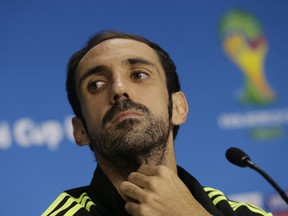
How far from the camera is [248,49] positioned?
88.0 inches

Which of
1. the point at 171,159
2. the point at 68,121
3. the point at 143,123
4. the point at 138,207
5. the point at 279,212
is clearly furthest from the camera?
the point at 279,212

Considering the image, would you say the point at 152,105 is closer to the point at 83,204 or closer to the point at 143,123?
the point at 143,123

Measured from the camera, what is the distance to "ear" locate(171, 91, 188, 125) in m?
1.27

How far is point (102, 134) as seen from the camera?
109cm

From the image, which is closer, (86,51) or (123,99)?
(123,99)

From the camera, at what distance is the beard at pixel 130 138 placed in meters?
1.05

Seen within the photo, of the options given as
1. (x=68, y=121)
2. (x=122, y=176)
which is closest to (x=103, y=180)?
(x=122, y=176)

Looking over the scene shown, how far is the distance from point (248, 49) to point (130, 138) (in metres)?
1.32

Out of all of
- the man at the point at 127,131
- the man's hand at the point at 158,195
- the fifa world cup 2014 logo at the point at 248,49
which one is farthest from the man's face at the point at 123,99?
the fifa world cup 2014 logo at the point at 248,49

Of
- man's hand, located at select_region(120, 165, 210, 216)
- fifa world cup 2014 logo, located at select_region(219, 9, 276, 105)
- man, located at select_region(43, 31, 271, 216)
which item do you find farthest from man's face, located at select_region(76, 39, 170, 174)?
fifa world cup 2014 logo, located at select_region(219, 9, 276, 105)

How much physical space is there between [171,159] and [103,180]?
180mm

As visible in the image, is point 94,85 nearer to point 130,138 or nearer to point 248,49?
point 130,138

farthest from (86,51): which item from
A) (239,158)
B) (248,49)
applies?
(248,49)

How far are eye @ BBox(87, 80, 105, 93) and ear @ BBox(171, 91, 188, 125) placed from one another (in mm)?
222
